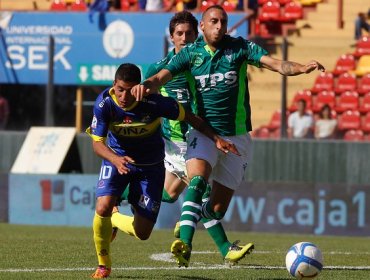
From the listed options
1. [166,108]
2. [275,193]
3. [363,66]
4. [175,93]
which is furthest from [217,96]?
[363,66]

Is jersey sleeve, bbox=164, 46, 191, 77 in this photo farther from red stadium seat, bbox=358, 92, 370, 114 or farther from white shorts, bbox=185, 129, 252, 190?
red stadium seat, bbox=358, 92, 370, 114

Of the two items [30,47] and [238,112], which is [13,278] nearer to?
[238,112]

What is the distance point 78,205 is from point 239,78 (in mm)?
9171

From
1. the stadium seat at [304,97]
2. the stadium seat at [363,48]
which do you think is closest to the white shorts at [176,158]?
the stadium seat at [304,97]

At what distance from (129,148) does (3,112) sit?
35.2ft

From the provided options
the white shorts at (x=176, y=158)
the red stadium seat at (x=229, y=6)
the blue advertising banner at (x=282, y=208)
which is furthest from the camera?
the red stadium seat at (x=229, y=6)

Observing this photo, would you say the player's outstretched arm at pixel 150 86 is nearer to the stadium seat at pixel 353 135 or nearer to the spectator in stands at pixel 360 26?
the stadium seat at pixel 353 135

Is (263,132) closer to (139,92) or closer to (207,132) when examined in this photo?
(207,132)

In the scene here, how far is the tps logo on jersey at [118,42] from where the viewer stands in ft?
66.1

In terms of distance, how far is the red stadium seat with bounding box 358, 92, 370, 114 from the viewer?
19.2 meters

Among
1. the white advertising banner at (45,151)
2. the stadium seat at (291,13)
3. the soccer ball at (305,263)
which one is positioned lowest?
the white advertising banner at (45,151)

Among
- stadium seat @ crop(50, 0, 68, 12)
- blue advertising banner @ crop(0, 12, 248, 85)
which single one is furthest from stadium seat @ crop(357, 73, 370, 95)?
stadium seat @ crop(50, 0, 68, 12)

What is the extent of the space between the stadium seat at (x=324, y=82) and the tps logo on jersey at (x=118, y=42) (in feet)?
11.5

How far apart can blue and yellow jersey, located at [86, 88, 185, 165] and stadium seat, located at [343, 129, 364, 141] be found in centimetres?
917
